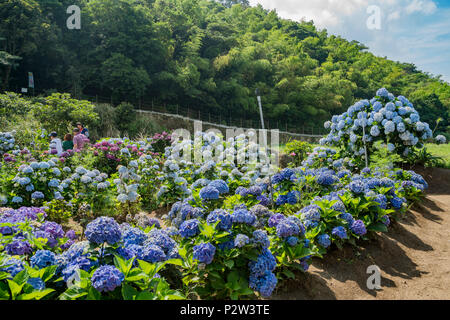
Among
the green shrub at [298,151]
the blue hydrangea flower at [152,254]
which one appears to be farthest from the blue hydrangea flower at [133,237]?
the green shrub at [298,151]

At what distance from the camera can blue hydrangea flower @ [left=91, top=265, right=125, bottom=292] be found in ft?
5.17

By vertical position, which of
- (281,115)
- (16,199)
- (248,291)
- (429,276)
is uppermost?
(281,115)

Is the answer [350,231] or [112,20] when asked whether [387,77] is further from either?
[350,231]

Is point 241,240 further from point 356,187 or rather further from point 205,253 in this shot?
point 356,187

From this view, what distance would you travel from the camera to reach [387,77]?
38.8 metres

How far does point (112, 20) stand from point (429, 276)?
66.2 ft

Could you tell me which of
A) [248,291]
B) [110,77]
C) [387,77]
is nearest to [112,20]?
[110,77]

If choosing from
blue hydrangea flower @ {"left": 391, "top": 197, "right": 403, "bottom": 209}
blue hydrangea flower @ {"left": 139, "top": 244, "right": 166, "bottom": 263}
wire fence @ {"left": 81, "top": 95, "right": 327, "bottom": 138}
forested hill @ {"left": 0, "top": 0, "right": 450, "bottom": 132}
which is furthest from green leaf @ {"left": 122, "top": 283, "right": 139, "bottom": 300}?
wire fence @ {"left": 81, "top": 95, "right": 327, "bottom": 138}

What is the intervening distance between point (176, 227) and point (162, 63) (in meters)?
18.6

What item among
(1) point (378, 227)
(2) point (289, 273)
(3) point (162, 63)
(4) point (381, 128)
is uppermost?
(3) point (162, 63)

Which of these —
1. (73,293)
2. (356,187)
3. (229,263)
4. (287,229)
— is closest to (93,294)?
(73,293)

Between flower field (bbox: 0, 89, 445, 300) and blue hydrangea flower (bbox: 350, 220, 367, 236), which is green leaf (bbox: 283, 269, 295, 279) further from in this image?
blue hydrangea flower (bbox: 350, 220, 367, 236)

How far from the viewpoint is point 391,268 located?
3.20 m

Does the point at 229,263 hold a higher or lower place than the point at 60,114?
lower
